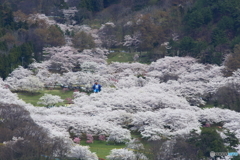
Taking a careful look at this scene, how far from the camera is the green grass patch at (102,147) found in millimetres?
45000

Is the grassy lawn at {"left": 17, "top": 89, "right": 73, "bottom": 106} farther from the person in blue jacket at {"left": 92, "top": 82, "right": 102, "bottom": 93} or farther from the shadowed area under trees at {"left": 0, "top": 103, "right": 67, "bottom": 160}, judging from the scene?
the shadowed area under trees at {"left": 0, "top": 103, "right": 67, "bottom": 160}

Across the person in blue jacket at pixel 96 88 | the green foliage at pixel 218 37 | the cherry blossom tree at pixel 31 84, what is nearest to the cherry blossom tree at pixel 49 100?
the person in blue jacket at pixel 96 88

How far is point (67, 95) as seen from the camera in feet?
216

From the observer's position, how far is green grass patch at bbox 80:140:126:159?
45.0 meters

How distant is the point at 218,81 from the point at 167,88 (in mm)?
5871

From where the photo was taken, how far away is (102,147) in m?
47.5

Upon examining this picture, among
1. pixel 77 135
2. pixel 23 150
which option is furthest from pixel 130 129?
pixel 23 150

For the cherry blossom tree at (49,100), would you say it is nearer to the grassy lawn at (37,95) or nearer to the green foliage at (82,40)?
the grassy lawn at (37,95)

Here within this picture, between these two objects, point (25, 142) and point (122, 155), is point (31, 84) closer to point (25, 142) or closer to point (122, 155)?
point (122, 155)

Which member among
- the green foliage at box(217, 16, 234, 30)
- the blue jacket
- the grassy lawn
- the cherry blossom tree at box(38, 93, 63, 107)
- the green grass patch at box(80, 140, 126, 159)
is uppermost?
the green foliage at box(217, 16, 234, 30)

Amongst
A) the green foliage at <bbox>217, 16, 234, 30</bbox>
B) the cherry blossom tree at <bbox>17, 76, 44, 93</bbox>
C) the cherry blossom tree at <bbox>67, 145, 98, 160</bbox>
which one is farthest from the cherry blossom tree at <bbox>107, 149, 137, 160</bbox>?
the green foliage at <bbox>217, 16, 234, 30</bbox>

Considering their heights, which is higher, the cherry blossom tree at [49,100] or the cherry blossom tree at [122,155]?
the cherry blossom tree at [49,100]

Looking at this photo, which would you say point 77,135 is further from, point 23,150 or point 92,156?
point 23,150

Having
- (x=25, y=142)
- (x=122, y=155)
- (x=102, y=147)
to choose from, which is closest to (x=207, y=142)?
(x=122, y=155)
